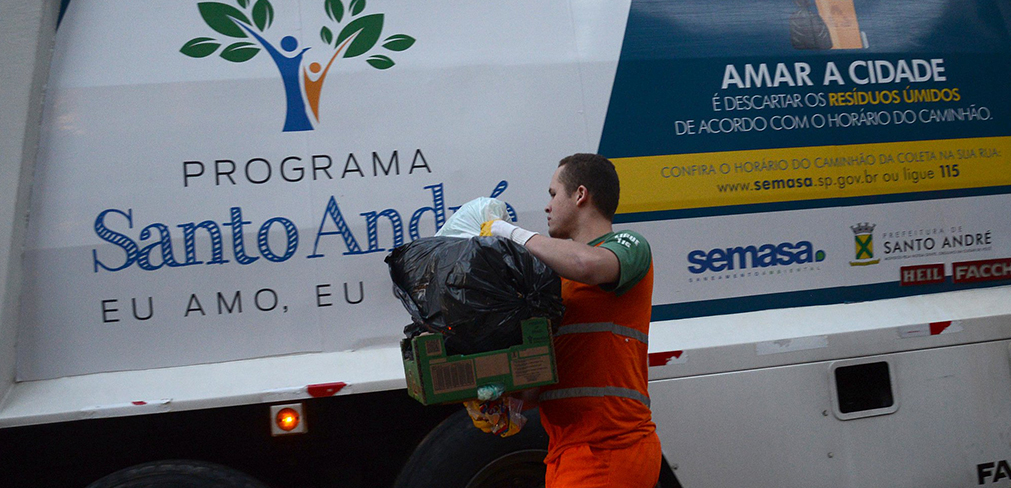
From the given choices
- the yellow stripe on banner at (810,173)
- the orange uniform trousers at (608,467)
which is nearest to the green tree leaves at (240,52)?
the yellow stripe on banner at (810,173)

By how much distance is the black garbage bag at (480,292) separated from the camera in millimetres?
1999

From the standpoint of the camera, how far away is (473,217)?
2.32m

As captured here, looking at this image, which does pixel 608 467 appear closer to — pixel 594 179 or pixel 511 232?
pixel 511 232

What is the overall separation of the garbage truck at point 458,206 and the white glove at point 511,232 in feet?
2.65

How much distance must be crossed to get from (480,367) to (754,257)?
5.60ft

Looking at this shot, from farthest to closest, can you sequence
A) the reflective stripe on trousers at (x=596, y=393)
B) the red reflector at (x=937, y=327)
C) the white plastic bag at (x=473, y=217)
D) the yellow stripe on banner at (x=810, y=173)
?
the red reflector at (x=937, y=327), the yellow stripe on banner at (x=810, y=173), the white plastic bag at (x=473, y=217), the reflective stripe on trousers at (x=596, y=393)

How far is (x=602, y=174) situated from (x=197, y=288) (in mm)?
1644

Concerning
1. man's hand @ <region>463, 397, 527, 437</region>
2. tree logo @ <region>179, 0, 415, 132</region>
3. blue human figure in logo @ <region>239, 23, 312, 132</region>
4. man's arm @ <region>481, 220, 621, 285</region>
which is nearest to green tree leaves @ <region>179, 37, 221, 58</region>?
tree logo @ <region>179, 0, 415, 132</region>

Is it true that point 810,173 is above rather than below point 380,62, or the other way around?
below

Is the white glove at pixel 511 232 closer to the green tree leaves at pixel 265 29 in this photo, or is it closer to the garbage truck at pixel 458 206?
the garbage truck at pixel 458 206

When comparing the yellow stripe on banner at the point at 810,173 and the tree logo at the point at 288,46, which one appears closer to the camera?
the tree logo at the point at 288,46

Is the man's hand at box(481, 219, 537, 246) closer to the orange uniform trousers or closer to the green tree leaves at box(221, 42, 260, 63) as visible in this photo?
the orange uniform trousers

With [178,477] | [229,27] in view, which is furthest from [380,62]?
[178,477]

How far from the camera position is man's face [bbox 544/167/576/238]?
221 cm
